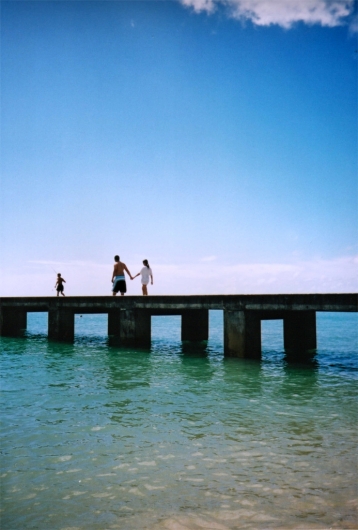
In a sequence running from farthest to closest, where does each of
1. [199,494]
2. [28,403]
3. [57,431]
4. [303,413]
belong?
1. [28,403]
2. [303,413]
3. [57,431]
4. [199,494]

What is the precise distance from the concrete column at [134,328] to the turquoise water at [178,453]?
19.4 ft

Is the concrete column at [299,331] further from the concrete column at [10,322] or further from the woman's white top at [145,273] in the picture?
the concrete column at [10,322]

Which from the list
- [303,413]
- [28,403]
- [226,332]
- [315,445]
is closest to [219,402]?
[303,413]

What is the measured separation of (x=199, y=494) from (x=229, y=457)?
1.14 metres

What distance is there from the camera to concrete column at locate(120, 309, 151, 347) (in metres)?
17.7

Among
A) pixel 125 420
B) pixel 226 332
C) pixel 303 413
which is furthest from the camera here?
pixel 226 332

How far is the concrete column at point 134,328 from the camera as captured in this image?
58.0 feet

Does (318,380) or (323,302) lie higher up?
(323,302)

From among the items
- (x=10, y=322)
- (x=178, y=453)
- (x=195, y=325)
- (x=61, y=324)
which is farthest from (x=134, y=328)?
(x=178, y=453)

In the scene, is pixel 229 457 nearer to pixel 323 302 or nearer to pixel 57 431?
pixel 57 431

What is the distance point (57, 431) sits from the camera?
6824mm

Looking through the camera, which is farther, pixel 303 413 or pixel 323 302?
pixel 323 302

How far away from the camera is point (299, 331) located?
63.0ft

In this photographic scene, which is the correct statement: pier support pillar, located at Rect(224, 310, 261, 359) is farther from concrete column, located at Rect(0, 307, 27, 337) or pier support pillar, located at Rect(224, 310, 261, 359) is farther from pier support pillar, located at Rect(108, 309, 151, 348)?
concrete column, located at Rect(0, 307, 27, 337)
